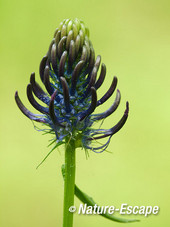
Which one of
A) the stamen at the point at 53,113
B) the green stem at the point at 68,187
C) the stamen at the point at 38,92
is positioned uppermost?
the stamen at the point at 38,92

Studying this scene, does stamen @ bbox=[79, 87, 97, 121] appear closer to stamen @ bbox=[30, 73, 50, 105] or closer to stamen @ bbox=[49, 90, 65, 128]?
stamen @ bbox=[49, 90, 65, 128]

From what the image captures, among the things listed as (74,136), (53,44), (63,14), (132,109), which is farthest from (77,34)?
(63,14)

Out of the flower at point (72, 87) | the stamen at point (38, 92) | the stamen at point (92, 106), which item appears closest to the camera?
the stamen at point (92, 106)

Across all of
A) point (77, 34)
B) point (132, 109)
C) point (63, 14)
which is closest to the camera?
point (77, 34)

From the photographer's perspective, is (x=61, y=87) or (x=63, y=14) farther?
(x=63, y=14)

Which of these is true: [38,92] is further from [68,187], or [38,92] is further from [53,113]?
[68,187]

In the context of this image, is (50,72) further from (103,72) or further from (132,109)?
(132,109)

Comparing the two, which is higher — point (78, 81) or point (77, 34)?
point (77, 34)

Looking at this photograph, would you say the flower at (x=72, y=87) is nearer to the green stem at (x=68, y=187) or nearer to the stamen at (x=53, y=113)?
the stamen at (x=53, y=113)

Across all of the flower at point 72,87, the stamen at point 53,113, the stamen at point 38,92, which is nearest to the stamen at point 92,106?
the flower at point 72,87
